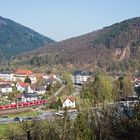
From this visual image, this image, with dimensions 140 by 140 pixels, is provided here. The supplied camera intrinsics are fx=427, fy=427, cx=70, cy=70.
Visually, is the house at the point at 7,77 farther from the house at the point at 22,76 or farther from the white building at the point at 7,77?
the house at the point at 22,76

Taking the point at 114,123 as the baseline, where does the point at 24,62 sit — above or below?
above

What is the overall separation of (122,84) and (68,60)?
4506 cm

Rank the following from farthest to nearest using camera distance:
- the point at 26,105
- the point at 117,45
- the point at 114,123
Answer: the point at 117,45 < the point at 26,105 < the point at 114,123

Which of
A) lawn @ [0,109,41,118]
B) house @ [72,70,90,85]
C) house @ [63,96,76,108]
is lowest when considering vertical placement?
lawn @ [0,109,41,118]

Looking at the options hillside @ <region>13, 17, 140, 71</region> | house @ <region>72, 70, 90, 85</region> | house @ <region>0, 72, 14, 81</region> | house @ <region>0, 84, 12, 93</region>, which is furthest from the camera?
hillside @ <region>13, 17, 140, 71</region>

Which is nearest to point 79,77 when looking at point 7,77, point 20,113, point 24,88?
point 7,77

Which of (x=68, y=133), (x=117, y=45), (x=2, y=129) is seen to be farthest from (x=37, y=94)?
(x=117, y=45)

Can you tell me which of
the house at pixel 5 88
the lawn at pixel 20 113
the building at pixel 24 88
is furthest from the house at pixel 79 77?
the lawn at pixel 20 113

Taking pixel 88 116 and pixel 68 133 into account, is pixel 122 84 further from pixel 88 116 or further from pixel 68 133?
pixel 68 133

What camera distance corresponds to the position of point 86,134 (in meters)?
13.7

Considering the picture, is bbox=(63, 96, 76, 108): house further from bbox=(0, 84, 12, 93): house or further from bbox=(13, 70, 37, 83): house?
bbox=(13, 70, 37, 83): house

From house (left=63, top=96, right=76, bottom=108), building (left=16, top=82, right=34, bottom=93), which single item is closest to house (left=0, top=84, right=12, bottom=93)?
building (left=16, top=82, right=34, bottom=93)

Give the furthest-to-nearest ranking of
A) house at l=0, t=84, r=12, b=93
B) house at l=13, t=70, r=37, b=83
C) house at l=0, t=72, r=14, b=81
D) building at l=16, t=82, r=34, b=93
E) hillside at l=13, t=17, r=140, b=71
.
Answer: hillside at l=13, t=17, r=140, b=71
house at l=0, t=72, r=14, b=81
house at l=13, t=70, r=37, b=83
building at l=16, t=82, r=34, b=93
house at l=0, t=84, r=12, b=93

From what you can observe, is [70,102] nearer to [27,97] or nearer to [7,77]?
[27,97]
